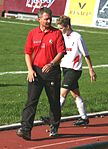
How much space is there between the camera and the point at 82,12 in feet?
168

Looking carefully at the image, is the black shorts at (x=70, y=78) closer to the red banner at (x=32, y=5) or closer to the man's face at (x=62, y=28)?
the man's face at (x=62, y=28)

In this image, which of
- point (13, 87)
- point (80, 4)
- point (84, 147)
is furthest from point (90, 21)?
point (84, 147)

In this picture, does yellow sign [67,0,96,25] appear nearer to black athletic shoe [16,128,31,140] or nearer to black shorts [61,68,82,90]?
black shorts [61,68,82,90]

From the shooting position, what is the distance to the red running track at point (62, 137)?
8.70m

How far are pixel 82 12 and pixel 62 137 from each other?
1666 inches

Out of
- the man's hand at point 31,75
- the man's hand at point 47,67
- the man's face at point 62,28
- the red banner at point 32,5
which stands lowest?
the red banner at point 32,5

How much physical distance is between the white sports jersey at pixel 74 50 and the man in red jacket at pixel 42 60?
3.94 feet

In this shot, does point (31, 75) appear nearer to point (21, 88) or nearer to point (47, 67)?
point (47, 67)

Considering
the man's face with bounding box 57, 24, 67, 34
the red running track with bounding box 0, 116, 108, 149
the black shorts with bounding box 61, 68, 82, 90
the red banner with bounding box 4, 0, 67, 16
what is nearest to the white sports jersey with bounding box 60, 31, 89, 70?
the black shorts with bounding box 61, 68, 82, 90

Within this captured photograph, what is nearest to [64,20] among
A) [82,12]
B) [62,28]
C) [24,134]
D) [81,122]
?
[62,28]

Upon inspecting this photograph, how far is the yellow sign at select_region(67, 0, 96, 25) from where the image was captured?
5056cm

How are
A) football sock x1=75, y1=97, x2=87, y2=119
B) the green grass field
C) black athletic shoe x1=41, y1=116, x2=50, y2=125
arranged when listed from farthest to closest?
the green grass field < football sock x1=75, y1=97, x2=87, y2=119 < black athletic shoe x1=41, y1=116, x2=50, y2=125

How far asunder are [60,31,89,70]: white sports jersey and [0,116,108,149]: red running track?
3.58ft

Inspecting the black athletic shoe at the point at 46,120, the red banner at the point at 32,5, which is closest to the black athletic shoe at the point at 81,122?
the black athletic shoe at the point at 46,120
